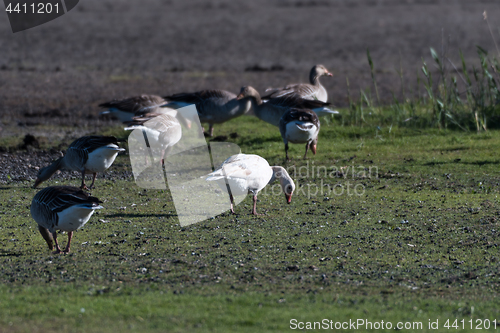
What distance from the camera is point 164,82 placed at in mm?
22562

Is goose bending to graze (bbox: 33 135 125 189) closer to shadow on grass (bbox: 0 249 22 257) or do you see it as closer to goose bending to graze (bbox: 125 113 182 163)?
goose bending to graze (bbox: 125 113 182 163)

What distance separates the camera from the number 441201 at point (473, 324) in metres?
5.52

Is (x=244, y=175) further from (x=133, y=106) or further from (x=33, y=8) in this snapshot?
(x=33, y=8)

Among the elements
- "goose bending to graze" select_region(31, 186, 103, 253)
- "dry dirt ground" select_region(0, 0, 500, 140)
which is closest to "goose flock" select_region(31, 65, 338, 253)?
"goose bending to graze" select_region(31, 186, 103, 253)

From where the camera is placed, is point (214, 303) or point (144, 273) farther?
point (144, 273)

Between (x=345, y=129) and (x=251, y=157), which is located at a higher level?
(x=251, y=157)

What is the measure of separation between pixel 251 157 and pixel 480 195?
4.14 m

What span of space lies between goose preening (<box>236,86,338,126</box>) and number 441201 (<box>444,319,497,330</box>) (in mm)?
8956

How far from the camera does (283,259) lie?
7633mm

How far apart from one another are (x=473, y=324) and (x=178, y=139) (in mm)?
9019

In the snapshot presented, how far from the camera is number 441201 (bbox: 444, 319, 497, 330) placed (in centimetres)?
552

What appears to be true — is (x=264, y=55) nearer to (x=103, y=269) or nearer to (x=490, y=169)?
(x=490, y=169)

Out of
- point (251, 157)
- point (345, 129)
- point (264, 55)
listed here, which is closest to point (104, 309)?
point (251, 157)

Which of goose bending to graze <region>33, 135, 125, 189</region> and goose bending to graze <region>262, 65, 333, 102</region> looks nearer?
goose bending to graze <region>33, 135, 125, 189</region>
